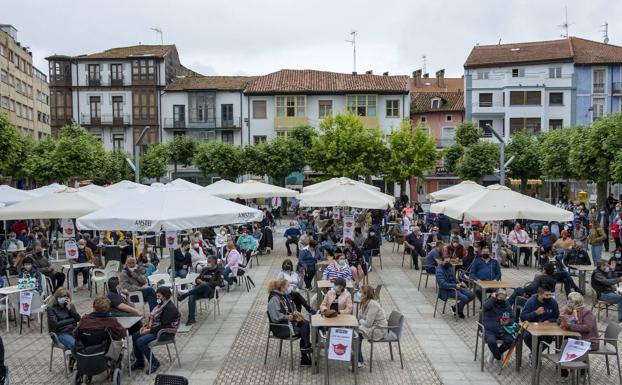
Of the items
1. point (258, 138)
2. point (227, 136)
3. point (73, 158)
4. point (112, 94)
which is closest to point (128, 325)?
point (73, 158)

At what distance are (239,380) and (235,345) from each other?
1854 millimetres

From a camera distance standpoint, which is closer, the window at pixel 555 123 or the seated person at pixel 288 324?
the seated person at pixel 288 324

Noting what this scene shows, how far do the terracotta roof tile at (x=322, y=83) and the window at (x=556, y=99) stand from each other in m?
12.9

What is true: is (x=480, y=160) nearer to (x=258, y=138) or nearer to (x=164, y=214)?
(x=258, y=138)

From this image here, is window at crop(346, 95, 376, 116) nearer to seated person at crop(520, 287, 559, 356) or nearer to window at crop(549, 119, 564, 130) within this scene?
window at crop(549, 119, 564, 130)

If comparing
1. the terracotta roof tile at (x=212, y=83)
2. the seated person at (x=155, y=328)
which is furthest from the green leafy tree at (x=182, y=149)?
the seated person at (x=155, y=328)

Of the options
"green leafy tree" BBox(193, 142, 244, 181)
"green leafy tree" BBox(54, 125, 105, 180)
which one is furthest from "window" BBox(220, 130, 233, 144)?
"green leafy tree" BBox(54, 125, 105, 180)

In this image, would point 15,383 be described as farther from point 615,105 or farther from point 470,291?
point 615,105

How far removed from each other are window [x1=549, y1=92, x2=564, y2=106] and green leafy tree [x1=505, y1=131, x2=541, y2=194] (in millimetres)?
11621

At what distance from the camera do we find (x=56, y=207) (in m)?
14.1

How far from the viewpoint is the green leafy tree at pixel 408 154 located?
40781 mm

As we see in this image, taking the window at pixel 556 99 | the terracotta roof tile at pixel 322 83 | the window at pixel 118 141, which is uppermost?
the terracotta roof tile at pixel 322 83

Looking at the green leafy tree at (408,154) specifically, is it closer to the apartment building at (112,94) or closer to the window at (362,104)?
the window at (362,104)

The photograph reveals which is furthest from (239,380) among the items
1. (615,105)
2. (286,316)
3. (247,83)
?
(615,105)
